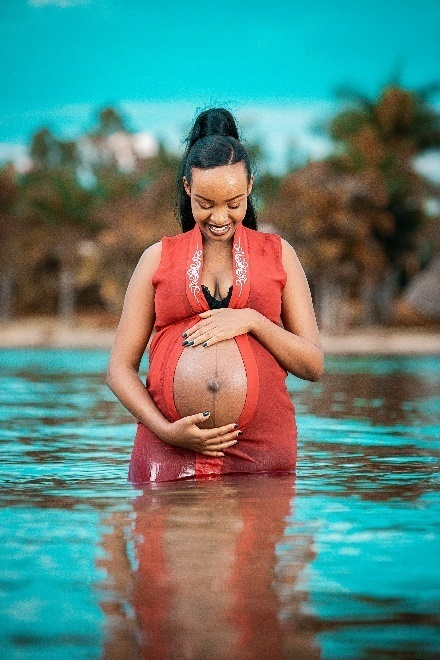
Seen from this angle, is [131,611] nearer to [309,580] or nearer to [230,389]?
[309,580]

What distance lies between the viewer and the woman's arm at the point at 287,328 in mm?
5219

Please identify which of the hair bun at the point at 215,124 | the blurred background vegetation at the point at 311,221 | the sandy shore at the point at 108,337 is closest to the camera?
the hair bun at the point at 215,124

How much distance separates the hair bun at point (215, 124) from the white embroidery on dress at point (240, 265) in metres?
0.52

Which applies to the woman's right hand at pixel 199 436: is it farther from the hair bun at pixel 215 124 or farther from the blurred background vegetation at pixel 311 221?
the blurred background vegetation at pixel 311 221

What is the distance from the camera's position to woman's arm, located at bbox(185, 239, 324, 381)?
5219 mm

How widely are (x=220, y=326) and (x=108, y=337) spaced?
4096cm

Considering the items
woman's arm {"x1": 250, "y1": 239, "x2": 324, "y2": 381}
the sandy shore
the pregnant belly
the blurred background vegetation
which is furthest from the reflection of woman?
the blurred background vegetation

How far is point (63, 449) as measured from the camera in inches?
309

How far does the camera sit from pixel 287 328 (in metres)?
5.64

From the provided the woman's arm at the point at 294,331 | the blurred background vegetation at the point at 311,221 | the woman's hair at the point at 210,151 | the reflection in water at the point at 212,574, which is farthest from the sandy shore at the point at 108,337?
the reflection in water at the point at 212,574

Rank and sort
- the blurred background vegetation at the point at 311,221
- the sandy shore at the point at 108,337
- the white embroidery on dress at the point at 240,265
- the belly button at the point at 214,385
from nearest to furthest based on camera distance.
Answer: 1. the belly button at the point at 214,385
2. the white embroidery on dress at the point at 240,265
3. the sandy shore at the point at 108,337
4. the blurred background vegetation at the point at 311,221

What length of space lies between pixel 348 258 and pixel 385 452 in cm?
3799

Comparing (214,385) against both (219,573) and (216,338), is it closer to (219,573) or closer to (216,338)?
(216,338)

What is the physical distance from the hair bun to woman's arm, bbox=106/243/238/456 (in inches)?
20.4
